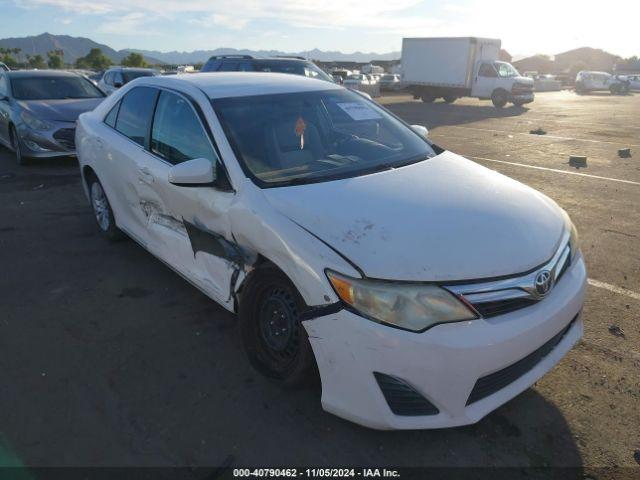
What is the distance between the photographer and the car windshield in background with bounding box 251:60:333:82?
37.6 ft

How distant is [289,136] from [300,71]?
8999mm

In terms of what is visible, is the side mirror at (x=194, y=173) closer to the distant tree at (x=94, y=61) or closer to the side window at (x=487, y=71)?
the side window at (x=487, y=71)

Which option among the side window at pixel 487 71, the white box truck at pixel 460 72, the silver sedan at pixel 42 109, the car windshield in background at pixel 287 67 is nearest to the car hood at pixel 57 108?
the silver sedan at pixel 42 109

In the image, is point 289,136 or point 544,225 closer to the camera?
point 544,225

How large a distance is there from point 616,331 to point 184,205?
3018mm

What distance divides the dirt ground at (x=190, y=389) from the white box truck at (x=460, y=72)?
2012 centimetres

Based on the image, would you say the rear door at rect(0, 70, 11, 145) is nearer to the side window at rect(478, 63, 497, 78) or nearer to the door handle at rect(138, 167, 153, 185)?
the door handle at rect(138, 167, 153, 185)

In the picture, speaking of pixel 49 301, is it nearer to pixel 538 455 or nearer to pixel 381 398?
pixel 381 398

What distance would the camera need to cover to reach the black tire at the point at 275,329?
2529 mm

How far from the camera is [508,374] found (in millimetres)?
2309

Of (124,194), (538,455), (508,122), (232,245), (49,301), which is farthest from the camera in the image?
(508,122)

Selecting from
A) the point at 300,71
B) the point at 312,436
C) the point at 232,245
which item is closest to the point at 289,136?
the point at 232,245

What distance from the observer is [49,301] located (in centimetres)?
386

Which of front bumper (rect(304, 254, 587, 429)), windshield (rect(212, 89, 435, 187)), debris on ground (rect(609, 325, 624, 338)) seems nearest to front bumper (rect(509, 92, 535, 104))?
windshield (rect(212, 89, 435, 187))
